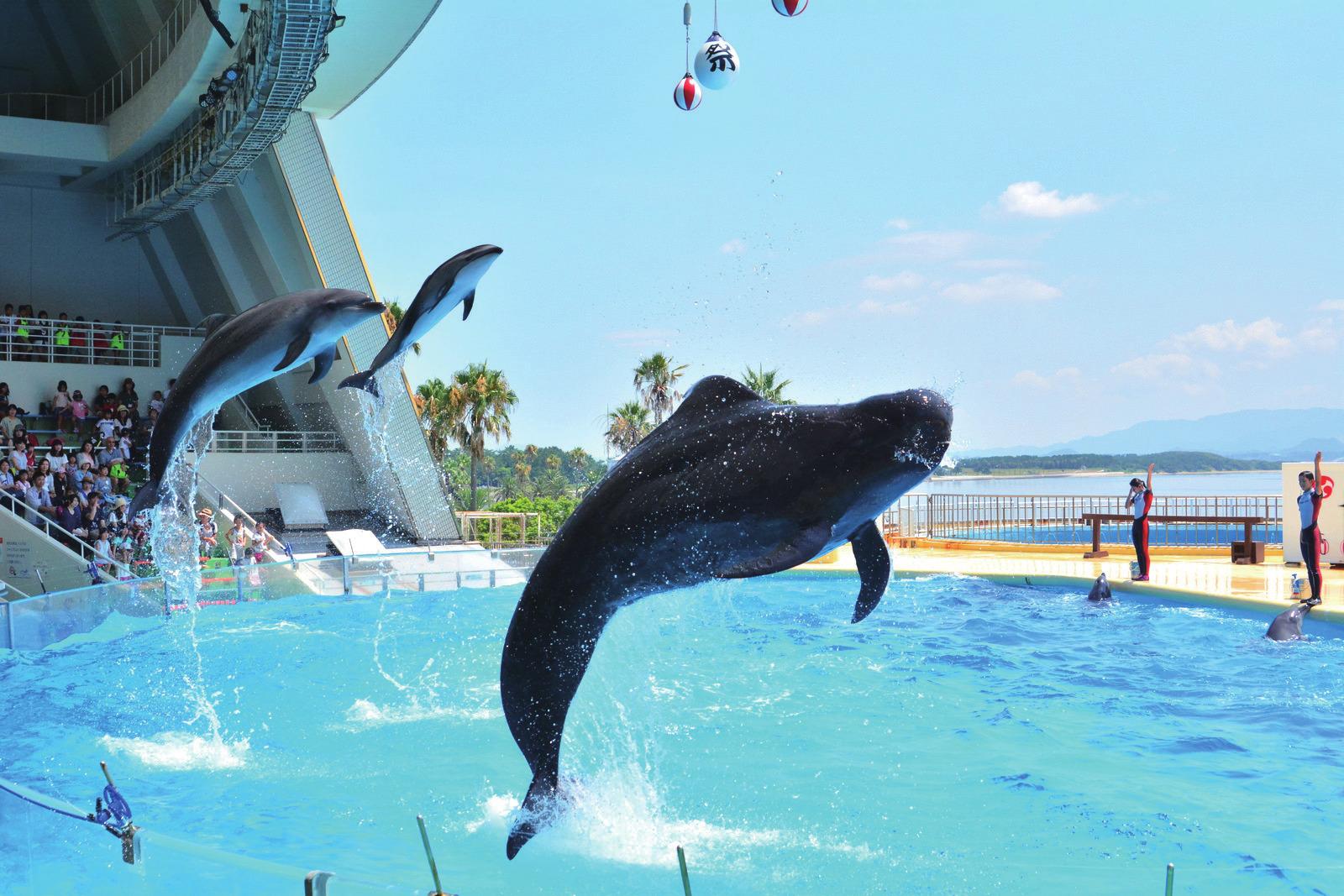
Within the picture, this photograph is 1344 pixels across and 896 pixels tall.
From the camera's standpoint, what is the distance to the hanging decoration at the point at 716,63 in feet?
33.5

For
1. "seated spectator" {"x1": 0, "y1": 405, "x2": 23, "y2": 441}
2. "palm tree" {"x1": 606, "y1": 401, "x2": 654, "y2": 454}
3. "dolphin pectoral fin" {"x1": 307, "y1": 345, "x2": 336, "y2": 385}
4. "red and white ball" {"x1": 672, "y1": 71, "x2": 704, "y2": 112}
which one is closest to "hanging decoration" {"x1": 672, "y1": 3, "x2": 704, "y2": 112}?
"red and white ball" {"x1": 672, "y1": 71, "x2": 704, "y2": 112}

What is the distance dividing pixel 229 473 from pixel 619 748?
15.8m

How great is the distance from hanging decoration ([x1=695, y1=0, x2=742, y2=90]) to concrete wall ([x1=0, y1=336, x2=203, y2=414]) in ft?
41.4

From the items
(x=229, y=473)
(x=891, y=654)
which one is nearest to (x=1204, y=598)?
(x=891, y=654)

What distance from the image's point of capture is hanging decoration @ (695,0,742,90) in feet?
33.5

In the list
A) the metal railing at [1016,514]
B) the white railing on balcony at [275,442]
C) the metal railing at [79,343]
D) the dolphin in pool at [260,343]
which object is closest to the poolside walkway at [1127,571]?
the metal railing at [1016,514]

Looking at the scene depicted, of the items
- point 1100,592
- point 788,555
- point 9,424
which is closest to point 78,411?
point 9,424

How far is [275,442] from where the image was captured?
837 inches

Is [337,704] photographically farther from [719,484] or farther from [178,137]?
[178,137]

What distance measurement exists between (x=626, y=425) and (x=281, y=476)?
1506 centimetres

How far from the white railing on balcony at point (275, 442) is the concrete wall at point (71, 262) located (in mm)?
5265

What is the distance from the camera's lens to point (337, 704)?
328 inches

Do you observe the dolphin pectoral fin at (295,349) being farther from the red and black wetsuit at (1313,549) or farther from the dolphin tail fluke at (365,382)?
the red and black wetsuit at (1313,549)

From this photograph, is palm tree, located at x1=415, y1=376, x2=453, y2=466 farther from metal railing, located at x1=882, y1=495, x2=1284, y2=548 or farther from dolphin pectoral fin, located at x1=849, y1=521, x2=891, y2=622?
dolphin pectoral fin, located at x1=849, y1=521, x2=891, y2=622
